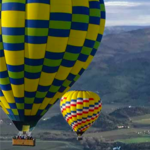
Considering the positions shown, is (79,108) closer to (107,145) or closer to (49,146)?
(49,146)

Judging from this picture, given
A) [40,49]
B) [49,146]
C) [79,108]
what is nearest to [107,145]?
[49,146]

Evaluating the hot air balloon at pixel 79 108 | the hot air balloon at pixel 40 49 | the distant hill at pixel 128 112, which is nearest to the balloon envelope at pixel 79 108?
the hot air balloon at pixel 79 108

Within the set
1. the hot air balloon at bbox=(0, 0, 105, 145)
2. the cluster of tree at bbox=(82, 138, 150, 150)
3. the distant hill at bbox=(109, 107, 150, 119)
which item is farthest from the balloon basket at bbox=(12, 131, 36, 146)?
the distant hill at bbox=(109, 107, 150, 119)

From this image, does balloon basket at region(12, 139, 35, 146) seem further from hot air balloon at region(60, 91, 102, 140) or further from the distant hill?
the distant hill

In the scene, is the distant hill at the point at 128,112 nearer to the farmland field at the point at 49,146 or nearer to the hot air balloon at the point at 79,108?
the farmland field at the point at 49,146

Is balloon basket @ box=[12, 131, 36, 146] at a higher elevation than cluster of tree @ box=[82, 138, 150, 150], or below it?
below

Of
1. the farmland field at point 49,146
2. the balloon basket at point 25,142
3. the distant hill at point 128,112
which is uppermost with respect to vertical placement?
the distant hill at point 128,112
